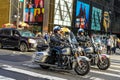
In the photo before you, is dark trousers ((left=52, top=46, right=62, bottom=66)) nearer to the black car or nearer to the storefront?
the black car

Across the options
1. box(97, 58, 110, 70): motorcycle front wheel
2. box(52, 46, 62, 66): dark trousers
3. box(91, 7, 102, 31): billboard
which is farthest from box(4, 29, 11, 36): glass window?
box(91, 7, 102, 31): billboard

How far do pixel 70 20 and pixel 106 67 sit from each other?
30.8 metres

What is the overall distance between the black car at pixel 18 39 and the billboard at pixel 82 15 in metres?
22.3

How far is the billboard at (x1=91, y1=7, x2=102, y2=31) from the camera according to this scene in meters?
51.2

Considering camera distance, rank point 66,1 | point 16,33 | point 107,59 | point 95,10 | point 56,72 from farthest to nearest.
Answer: point 95,10
point 66,1
point 16,33
point 107,59
point 56,72

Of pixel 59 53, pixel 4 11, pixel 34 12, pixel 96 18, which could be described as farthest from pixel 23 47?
pixel 96 18

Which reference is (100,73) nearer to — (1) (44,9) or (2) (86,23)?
(1) (44,9)

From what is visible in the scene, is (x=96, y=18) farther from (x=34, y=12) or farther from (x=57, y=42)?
(x=57, y=42)

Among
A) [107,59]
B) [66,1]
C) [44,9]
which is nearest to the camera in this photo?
[107,59]

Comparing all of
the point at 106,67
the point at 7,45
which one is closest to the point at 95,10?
the point at 7,45

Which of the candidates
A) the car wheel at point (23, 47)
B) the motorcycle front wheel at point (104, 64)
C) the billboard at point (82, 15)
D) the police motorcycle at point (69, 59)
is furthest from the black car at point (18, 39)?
the billboard at point (82, 15)

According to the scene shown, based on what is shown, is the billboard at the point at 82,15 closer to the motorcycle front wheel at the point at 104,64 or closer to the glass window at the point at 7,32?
the glass window at the point at 7,32

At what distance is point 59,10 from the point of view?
4094cm

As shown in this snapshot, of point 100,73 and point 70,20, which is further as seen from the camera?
point 70,20
